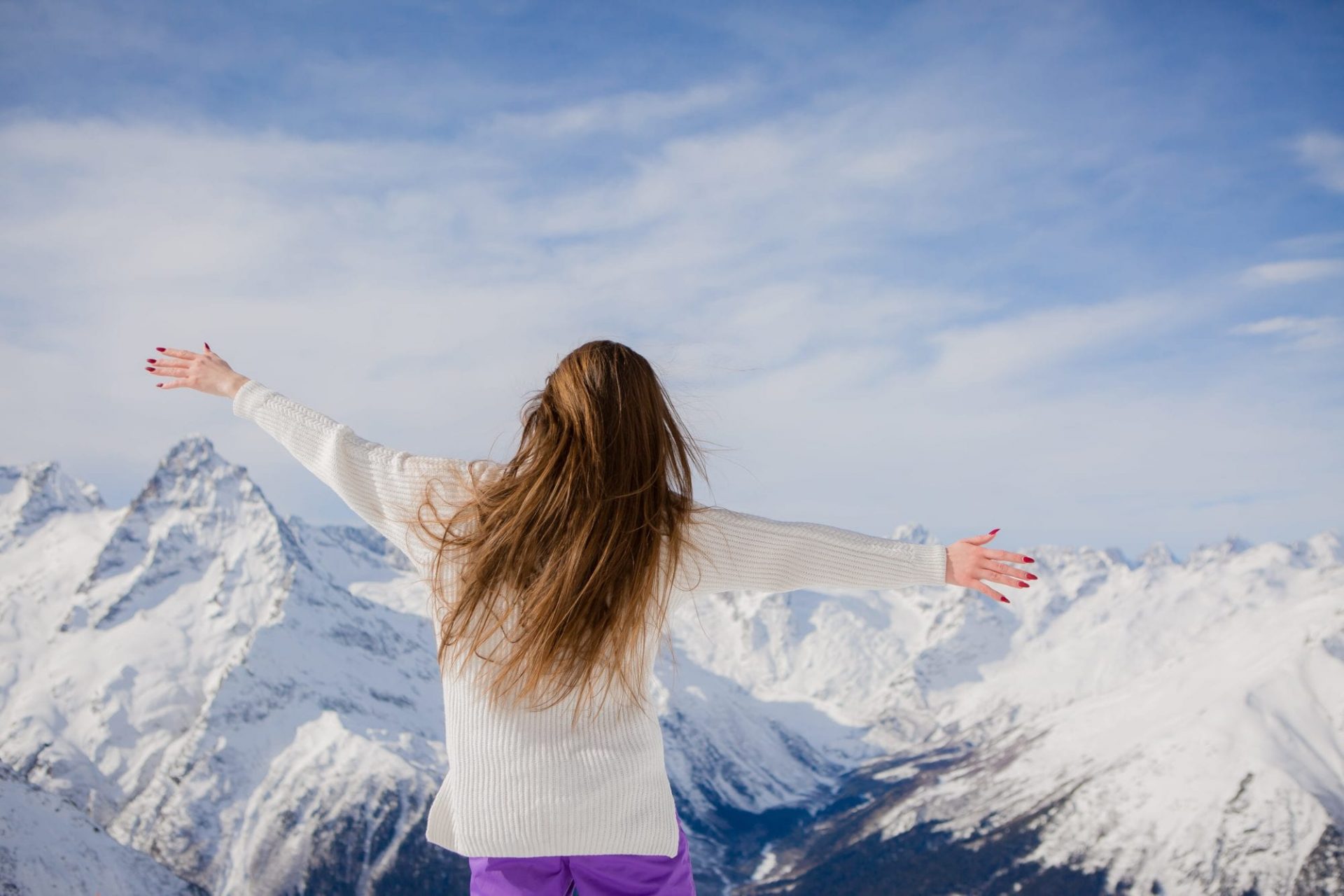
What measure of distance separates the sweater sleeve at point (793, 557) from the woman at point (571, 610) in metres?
0.02

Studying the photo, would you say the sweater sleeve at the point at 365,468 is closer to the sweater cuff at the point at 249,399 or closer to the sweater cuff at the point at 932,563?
the sweater cuff at the point at 249,399

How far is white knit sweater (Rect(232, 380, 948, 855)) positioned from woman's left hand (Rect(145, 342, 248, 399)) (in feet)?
3.78

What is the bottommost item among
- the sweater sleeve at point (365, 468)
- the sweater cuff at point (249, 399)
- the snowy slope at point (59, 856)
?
the snowy slope at point (59, 856)

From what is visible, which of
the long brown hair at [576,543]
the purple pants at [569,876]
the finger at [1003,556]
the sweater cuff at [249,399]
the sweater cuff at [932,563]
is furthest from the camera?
the sweater cuff at [249,399]

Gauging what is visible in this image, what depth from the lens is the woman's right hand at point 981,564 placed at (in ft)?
18.6

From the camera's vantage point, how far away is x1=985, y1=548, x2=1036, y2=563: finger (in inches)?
225

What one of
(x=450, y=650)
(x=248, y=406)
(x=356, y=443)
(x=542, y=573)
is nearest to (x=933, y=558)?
(x=542, y=573)

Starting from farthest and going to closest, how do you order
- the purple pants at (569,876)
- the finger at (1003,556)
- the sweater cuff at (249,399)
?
the sweater cuff at (249,399), the finger at (1003,556), the purple pants at (569,876)

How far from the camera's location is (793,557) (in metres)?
5.62

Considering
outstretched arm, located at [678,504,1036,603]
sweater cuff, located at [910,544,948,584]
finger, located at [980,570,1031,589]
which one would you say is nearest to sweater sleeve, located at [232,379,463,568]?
outstretched arm, located at [678,504,1036,603]

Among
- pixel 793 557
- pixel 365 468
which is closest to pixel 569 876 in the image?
pixel 793 557

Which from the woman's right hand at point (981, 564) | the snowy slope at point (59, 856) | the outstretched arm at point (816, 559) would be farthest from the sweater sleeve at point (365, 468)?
the snowy slope at point (59, 856)

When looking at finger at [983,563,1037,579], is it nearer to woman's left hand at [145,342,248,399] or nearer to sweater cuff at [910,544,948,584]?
sweater cuff at [910,544,948,584]

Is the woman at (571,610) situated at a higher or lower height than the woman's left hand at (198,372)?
lower
